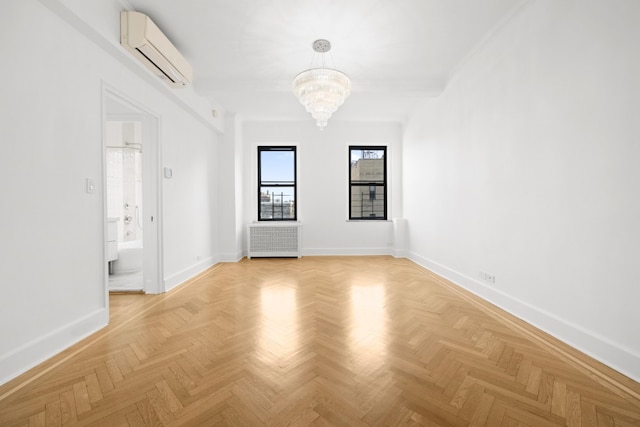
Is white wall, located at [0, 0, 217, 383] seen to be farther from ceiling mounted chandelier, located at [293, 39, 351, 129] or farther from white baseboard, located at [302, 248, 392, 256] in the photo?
white baseboard, located at [302, 248, 392, 256]

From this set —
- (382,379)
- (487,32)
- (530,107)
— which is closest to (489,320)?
(382,379)

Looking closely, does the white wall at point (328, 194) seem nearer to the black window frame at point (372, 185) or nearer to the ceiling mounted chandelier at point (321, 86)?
the black window frame at point (372, 185)

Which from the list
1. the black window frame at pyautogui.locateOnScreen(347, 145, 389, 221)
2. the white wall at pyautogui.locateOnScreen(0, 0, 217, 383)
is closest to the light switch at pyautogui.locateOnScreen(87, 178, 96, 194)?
the white wall at pyautogui.locateOnScreen(0, 0, 217, 383)

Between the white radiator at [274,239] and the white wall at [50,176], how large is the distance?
3.23 metres

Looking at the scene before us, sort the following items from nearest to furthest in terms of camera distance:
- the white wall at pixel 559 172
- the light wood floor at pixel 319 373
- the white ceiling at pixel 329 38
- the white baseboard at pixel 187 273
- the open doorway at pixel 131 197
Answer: the light wood floor at pixel 319 373
the white wall at pixel 559 172
the white ceiling at pixel 329 38
the open doorway at pixel 131 197
the white baseboard at pixel 187 273

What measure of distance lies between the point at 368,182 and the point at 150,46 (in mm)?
4615

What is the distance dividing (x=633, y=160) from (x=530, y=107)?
1.01 m

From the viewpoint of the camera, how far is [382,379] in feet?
→ 5.42

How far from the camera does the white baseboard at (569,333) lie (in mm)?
1745

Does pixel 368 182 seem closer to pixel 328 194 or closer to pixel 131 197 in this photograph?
pixel 328 194

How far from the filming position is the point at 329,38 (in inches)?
119

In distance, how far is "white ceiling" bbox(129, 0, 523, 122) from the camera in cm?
259

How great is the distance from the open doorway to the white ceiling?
103cm

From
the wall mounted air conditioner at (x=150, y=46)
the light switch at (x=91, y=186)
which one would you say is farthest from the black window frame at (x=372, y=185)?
the light switch at (x=91, y=186)
